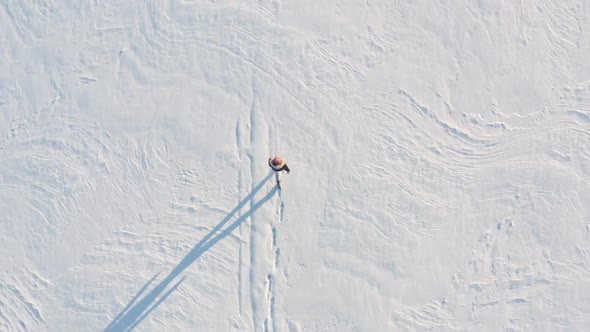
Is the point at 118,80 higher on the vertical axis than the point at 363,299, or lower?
higher

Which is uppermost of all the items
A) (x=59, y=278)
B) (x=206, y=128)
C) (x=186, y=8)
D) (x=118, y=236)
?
(x=186, y=8)

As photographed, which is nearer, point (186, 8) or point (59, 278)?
point (59, 278)

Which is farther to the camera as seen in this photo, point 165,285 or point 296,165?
point 296,165

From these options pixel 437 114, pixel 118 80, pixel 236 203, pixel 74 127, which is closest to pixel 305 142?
pixel 236 203

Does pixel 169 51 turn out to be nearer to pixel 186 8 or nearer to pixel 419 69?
pixel 186 8
